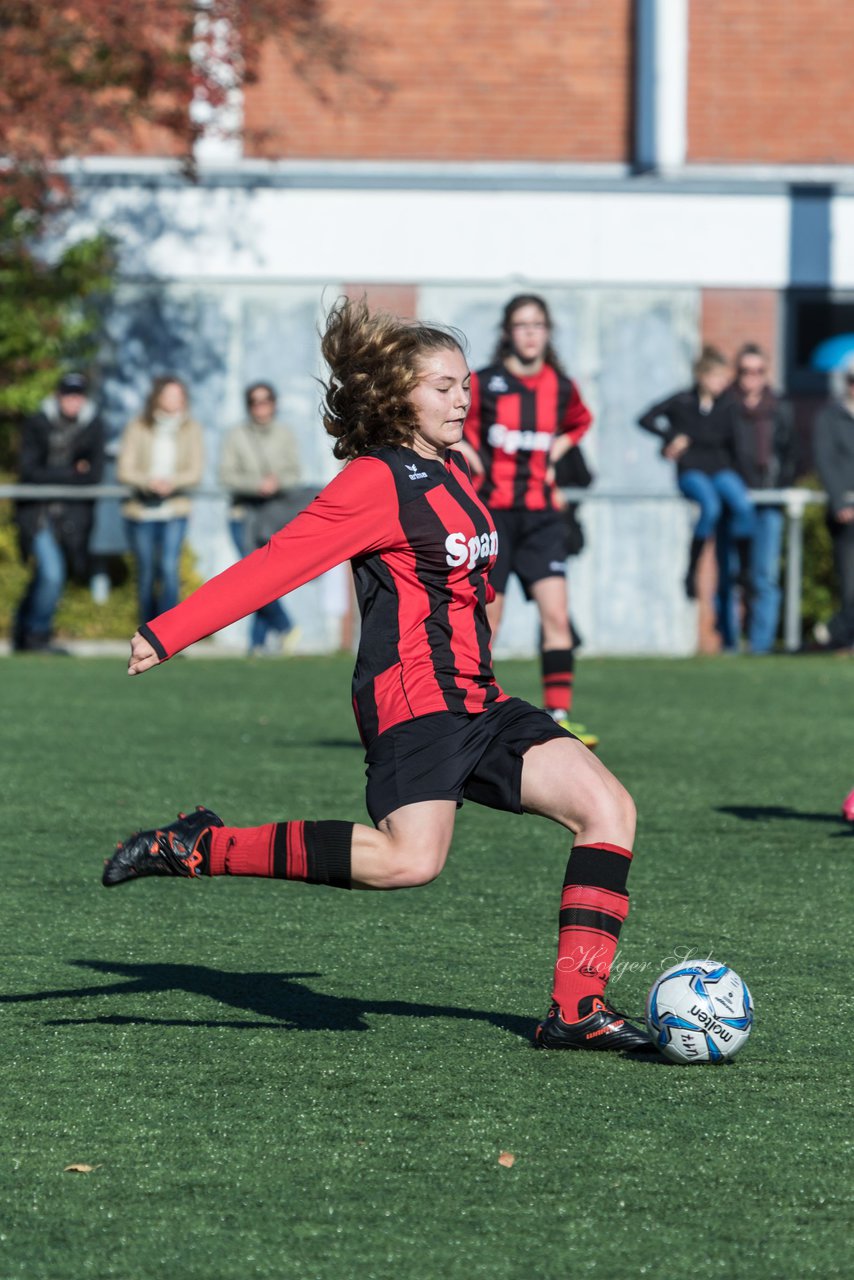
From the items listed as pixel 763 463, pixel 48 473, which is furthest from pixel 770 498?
pixel 48 473

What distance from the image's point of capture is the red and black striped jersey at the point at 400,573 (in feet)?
15.7

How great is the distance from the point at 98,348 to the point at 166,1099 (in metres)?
15.6

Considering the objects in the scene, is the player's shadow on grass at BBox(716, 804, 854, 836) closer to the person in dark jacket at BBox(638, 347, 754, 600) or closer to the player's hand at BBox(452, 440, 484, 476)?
the player's hand at BBox(452, 440, 484, 476)

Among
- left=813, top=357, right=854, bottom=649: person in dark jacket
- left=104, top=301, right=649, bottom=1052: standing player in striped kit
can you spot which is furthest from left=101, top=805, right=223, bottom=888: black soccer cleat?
left=813, top=357, right=854, bottom=649: person in dark jacket

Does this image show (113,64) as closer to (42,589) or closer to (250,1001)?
(42,589)

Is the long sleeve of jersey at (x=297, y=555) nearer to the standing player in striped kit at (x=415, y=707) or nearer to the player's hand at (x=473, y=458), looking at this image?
the standing player in striped kit at (x=415, y=707)

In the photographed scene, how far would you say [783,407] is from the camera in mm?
16656

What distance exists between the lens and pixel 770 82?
846 inches

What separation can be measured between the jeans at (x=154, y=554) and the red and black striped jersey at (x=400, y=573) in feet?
36.7

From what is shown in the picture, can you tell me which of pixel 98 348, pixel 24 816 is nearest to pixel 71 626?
pixel 98 348

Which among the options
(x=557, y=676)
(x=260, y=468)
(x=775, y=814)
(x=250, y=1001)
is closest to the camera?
(x=250, y=1001)

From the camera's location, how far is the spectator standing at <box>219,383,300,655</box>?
16.4 metres

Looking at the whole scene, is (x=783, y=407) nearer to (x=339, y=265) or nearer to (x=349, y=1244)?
(x=339, y=265)

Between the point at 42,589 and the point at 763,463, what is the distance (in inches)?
218
